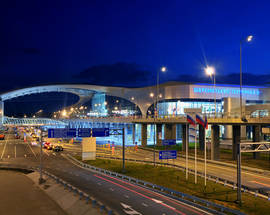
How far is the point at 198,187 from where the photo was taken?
26.7 m

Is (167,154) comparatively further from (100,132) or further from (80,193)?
(80,193)

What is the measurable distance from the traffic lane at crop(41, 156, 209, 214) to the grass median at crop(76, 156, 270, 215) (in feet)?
12.4

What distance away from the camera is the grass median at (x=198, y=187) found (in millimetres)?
20312

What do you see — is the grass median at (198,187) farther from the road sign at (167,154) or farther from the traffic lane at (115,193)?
the traffic lane at (115,193)

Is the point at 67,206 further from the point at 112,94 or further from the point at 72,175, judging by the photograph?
the point at 112,94

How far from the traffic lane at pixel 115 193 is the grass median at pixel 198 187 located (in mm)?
3772

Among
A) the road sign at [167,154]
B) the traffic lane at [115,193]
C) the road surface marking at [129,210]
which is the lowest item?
the traffic lane at [115,193]

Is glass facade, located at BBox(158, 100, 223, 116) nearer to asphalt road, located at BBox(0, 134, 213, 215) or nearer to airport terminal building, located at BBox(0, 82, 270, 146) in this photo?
airport terminal building, located at BBox(0, 82, 270, 146)

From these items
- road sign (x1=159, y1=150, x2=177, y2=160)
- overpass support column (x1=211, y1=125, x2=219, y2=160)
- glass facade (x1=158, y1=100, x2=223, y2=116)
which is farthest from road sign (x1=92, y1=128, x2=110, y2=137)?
glass facade (x1=158, y1=100, x2=223, y2=116)

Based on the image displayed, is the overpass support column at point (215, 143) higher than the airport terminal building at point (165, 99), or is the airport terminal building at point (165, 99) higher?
the airport terminal building at point (165, 99)

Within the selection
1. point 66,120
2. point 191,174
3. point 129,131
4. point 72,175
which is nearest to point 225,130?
point 129,131

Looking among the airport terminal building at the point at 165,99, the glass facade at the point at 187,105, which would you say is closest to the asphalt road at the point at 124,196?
the airport terminal building at the point at 165,99

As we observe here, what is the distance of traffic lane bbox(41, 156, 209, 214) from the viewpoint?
19.8m

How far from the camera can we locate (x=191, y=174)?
33.7 meters
